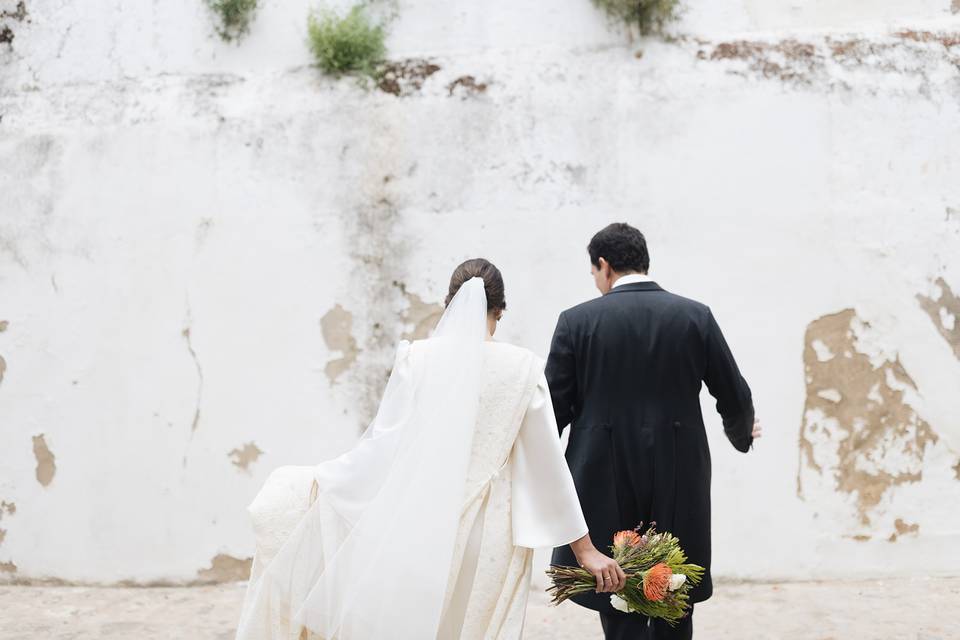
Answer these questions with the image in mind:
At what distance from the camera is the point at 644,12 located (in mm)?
5805

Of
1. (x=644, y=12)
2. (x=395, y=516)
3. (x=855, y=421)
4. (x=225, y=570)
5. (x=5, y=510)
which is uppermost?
(x=644, y=12)

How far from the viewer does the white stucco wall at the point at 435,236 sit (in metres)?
5.63

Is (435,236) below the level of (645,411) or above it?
above

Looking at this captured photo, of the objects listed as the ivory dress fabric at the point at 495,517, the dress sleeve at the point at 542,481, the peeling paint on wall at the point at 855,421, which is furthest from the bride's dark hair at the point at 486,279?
the peeling paint on wall at the point at 855,421

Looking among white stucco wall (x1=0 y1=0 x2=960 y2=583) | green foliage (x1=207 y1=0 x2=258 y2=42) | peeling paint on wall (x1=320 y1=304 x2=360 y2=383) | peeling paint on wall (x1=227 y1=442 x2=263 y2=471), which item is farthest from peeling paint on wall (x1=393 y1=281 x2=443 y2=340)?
green foliage (x1=207 y1=0 x2=258 y2=42)

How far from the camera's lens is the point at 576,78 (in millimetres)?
5840

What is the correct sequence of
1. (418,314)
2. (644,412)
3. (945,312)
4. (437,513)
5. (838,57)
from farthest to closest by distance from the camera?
1. (418,314)
2. (838,57)
3. (945,312)
4. (644,412)
5. (437,513)

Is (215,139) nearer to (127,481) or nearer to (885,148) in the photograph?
(127,481)

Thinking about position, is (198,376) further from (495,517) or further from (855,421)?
(855,421)

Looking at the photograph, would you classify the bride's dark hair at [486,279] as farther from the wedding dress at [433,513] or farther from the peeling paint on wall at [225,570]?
the peeling paint on wall at [225,570]

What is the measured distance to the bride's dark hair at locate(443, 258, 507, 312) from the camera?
3.21 m

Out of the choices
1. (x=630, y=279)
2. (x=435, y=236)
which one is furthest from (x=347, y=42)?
(x=630, y=279)

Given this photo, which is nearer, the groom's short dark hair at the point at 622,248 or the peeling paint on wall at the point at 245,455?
the groom's short dark hair at the point at 622,248

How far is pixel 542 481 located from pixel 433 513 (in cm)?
35
